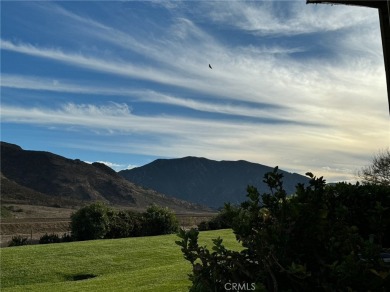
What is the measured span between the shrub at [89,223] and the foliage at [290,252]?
107ft

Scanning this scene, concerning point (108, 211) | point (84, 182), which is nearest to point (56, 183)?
point (84, 182)

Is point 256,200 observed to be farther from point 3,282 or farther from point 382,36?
point 3,282

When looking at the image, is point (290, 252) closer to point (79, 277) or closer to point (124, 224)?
point (79, 277)

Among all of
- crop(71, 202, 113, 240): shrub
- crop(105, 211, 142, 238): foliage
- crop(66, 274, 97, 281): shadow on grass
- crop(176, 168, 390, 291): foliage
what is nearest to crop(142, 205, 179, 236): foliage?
crop(105, 211, 142, 238): foliage

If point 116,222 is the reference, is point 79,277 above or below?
below

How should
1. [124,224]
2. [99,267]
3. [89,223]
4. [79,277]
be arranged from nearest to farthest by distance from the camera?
1. [79,277]
2. [99,267]
3. [89,223]
4. [124,224]

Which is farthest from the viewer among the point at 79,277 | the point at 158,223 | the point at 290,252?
the point at 158,223

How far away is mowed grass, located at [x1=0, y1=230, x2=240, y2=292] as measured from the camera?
14.1 meters

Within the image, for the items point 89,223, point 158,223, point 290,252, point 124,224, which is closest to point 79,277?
point 290,252

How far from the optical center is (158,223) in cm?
3966

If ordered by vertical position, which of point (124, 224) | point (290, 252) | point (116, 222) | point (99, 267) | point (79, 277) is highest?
point (290, 252)

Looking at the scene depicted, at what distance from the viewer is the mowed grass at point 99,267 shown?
1415 centimetres

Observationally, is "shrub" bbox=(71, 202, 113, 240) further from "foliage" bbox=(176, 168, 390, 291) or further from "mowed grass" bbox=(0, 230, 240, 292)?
"foliage" bbox=(176, 168, 390, 291)

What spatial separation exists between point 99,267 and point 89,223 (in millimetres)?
16012
